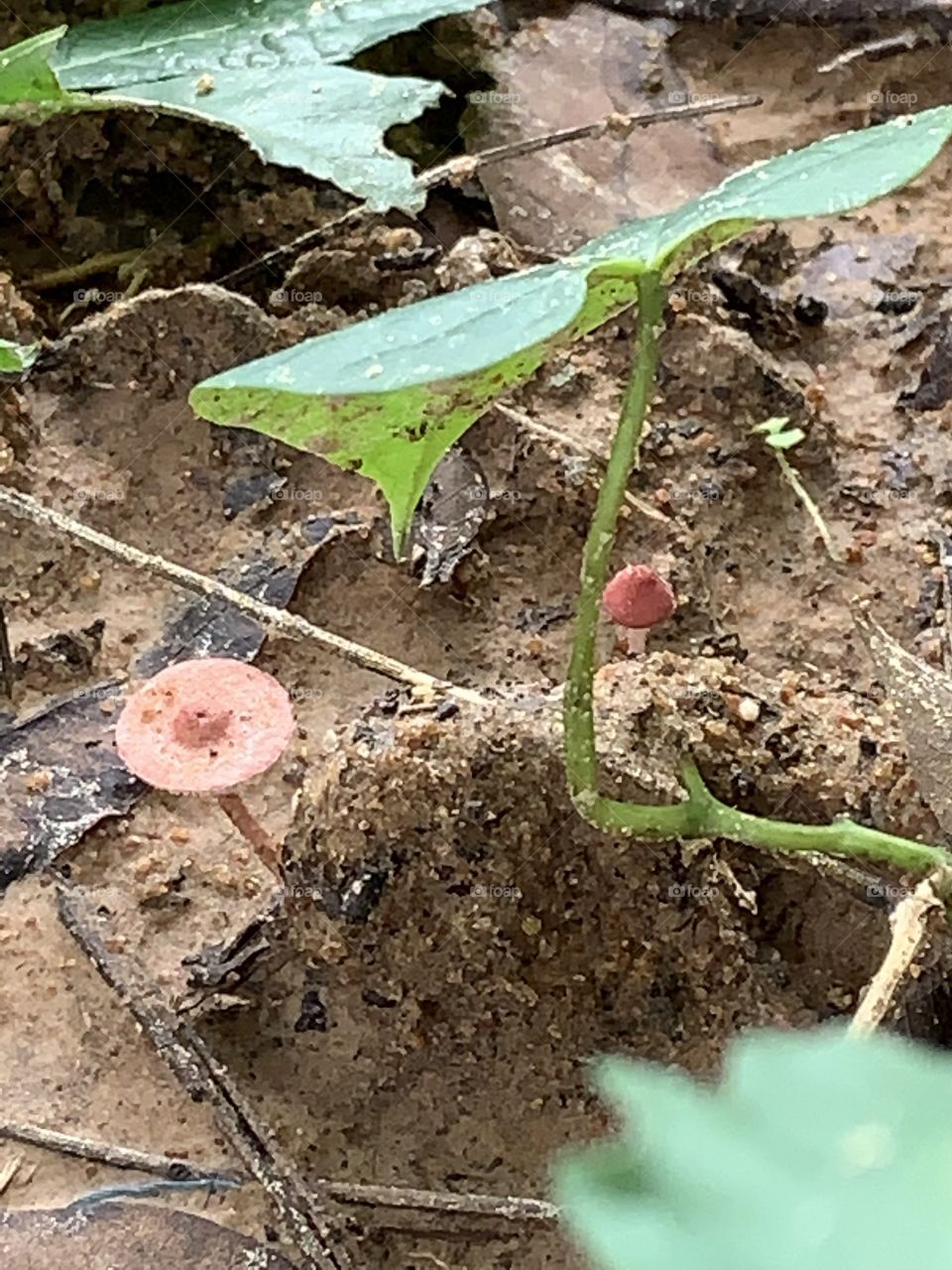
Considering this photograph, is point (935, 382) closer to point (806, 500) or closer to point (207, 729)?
point (806, 500)

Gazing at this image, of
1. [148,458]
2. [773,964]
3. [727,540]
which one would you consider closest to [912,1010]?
[773,964]

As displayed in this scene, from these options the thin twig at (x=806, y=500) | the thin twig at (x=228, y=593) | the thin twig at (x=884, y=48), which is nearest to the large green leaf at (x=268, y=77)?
the thin twig at (x=228, y=593)

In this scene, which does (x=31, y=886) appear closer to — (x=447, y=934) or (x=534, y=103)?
(x=447, y=934)

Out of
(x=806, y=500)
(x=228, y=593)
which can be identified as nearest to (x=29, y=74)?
(x=228, y=593)

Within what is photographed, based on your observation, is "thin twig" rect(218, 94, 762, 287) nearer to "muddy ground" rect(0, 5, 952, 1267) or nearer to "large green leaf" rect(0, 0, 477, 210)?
"muddy ground" rect(0, 5, 952, 1267)

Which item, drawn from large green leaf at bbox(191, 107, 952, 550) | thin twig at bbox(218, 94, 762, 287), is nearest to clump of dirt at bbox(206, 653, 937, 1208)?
large green leaf at bbox(191, 107, 952, 550)

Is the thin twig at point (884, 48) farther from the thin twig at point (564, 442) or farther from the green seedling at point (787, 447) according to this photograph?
the thin twig at point (564, 442)
